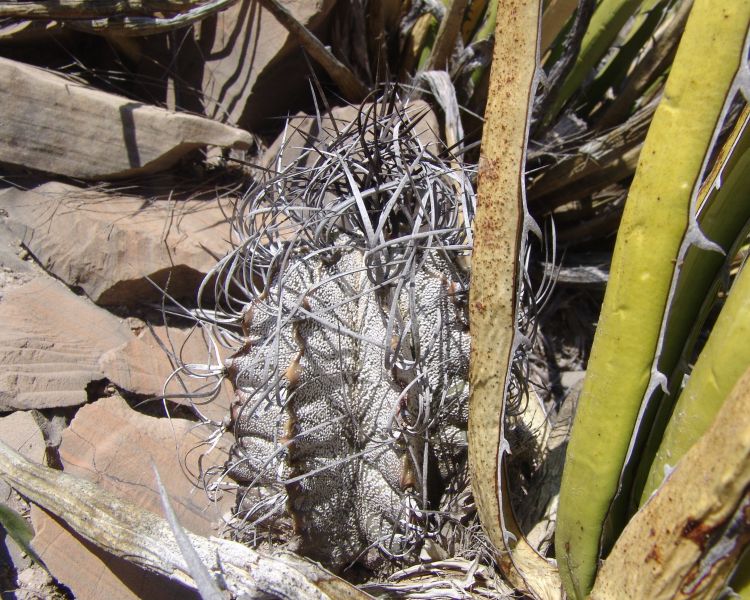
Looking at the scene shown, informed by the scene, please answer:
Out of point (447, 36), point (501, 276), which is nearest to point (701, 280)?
point (501, 276)

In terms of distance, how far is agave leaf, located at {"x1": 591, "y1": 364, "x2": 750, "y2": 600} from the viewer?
0.69 m

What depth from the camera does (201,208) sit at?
165cm

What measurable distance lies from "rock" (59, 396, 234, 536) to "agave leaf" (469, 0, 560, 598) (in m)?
0.53

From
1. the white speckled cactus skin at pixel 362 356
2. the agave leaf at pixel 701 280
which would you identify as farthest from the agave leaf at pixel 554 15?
the agave leaf at pixel 701 280

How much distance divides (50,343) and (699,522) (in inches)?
47.2

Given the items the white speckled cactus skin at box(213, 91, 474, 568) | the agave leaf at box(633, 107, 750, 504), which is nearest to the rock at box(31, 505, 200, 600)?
the white speckled cactus skin at box(213, 91, 474, 568)

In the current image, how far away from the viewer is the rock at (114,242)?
1.50 metres

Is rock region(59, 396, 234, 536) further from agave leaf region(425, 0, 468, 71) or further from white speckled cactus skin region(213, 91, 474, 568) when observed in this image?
agave leaf region(425, 0, 468, 71)

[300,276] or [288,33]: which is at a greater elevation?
[288,33]

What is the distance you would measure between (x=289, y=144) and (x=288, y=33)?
26cm

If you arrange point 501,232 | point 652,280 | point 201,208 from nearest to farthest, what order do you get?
point 652,280 → point 501,232 → point 201,208

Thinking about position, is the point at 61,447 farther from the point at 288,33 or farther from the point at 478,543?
the point at 288,33

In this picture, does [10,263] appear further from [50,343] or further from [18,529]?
[18,529]

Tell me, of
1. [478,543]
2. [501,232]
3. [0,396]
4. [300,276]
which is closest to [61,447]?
[0,396]
